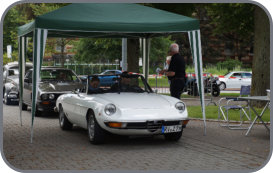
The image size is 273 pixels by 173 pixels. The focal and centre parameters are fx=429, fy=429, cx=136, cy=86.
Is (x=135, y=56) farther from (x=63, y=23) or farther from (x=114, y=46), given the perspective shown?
(x=114, y=46)

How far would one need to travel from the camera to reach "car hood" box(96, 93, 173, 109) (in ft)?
27.6

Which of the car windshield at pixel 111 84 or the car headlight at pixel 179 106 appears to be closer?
the car headlight at pixel 179 106

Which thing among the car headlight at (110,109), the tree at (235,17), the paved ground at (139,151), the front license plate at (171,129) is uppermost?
the tree at (235,17)

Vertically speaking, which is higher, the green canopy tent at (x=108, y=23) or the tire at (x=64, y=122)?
the green canopy tent at (x=108, y=23)

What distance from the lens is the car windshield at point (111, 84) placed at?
9516 mm

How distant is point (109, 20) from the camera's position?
952cm

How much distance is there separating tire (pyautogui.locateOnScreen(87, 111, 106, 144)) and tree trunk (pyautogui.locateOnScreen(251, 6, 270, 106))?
26.5 ft

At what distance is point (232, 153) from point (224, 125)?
12.0ft

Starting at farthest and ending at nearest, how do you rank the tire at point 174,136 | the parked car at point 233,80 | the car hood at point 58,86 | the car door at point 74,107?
the parked car at point 233,80 < the car hood at point 58,86 < the car door at point 74,107 < the tire at point 174,136

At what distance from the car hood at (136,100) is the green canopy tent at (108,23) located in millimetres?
1388

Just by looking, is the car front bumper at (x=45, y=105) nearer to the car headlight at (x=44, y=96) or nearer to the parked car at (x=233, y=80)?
the car headlight at (x=44, y=96)

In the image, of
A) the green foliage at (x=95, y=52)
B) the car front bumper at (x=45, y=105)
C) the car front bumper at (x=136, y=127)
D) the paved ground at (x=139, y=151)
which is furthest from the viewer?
the green foliage at (x=95, y=52)

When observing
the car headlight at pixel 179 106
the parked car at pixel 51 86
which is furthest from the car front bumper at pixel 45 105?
the car headlight at pixel 179 106

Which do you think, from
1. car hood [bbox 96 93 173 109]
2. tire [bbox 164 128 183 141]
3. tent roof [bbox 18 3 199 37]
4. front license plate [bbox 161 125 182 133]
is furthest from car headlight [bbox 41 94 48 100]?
front license plate [bbox 161 125 182 133]
